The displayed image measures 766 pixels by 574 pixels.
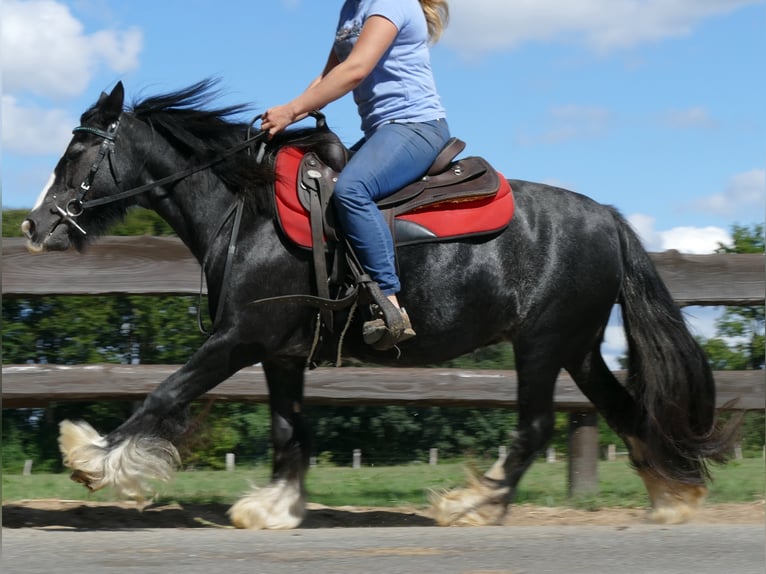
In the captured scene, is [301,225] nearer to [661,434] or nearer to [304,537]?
[304,537]

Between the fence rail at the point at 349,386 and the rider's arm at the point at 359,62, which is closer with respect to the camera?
the rider's arm at the point at 359,62

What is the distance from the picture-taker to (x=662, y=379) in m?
6.05

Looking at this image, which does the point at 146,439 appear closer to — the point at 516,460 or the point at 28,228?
the point at 28,228

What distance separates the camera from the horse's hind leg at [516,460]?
5785mm

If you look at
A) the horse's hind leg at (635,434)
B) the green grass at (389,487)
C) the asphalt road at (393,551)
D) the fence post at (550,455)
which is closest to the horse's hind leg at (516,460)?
the asphalt road at (393,551)

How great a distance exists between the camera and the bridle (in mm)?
5562

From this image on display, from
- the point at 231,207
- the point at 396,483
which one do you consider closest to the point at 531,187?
the point at 231,207

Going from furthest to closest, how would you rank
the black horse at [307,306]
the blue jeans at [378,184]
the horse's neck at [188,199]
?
the horse's neck at [188,199]
the black horse at [307,306]
the blue jeans at [378,184]

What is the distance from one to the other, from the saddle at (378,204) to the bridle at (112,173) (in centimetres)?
27

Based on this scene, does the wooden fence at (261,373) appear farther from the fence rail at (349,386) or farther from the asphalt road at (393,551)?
the asphalt road at (393,551)

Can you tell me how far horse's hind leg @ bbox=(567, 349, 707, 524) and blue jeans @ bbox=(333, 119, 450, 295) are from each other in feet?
5.11

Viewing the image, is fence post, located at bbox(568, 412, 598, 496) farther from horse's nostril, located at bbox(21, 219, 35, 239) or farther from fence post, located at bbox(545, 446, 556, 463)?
fence post, located at bbox(545, 446, 556, 463)

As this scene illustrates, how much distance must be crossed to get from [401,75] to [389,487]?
330 cm

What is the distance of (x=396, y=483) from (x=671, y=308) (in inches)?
105
